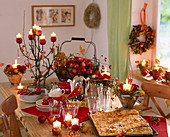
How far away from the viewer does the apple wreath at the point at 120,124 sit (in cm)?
166

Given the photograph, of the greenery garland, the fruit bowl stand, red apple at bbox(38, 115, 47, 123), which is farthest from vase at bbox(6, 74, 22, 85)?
the greenery garland

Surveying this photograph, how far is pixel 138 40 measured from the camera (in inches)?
132

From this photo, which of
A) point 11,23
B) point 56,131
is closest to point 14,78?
point 56,131

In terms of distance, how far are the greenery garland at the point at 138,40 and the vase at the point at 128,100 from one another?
4.36 feet

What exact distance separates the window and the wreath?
43.1 inches

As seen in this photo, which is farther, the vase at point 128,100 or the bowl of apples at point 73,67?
the bowl of apples at point 73,67

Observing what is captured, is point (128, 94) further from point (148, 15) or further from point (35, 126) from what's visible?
→ point (148, 15)

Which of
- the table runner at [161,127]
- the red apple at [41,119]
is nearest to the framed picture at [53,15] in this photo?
the red apple at [41,119]

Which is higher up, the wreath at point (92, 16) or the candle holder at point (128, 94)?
the wreath at point (92, 16)

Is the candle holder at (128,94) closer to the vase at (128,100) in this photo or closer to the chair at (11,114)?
the vase at (128,100)

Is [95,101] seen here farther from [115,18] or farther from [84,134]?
[115,18]

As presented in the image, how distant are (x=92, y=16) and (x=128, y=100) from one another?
2.35m

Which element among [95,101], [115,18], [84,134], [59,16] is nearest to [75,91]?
[95,101]

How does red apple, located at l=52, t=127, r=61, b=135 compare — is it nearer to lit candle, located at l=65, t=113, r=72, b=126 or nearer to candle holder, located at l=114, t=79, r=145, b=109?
lit candle, located at l=65, t=113, r=72, b=126
